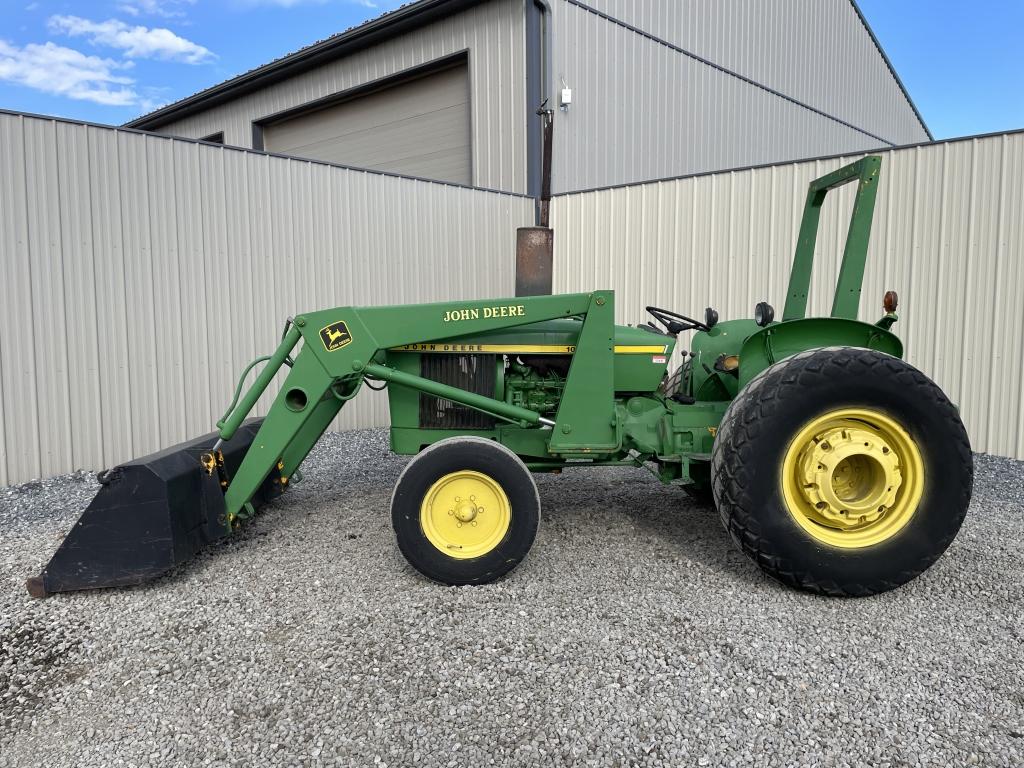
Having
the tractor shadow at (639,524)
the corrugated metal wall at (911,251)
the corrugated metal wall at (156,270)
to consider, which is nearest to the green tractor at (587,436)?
the tractor shadow at (639,524)

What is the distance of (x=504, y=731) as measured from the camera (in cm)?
214

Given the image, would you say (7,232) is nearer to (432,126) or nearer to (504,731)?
(504,731)

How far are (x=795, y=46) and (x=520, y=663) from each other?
14.2 meters

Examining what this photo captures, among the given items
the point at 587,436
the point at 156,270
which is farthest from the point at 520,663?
the point at 156,270

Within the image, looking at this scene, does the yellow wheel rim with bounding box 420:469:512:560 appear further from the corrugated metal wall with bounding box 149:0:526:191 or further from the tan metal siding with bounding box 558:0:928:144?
the tan metal siding with bounding box 558:0:928:144

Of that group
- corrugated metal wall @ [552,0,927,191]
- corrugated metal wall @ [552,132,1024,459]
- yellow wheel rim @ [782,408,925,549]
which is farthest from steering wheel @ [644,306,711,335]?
corrugated metal wall @ [552,0,927,191]

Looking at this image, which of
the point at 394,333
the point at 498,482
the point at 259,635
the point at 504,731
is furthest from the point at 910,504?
the point at 259,635

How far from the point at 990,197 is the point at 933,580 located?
4121 millimetres

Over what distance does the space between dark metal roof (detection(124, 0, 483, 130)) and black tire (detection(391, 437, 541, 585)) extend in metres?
8.11

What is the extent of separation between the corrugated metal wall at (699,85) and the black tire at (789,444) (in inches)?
273

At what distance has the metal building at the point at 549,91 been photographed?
30.2 ft

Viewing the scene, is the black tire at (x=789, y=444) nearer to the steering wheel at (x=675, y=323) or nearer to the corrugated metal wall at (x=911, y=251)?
the steering wheel at (x=675, y=323)

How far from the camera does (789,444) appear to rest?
3.02m

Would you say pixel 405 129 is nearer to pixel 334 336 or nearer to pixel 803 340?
pixel 334 336
